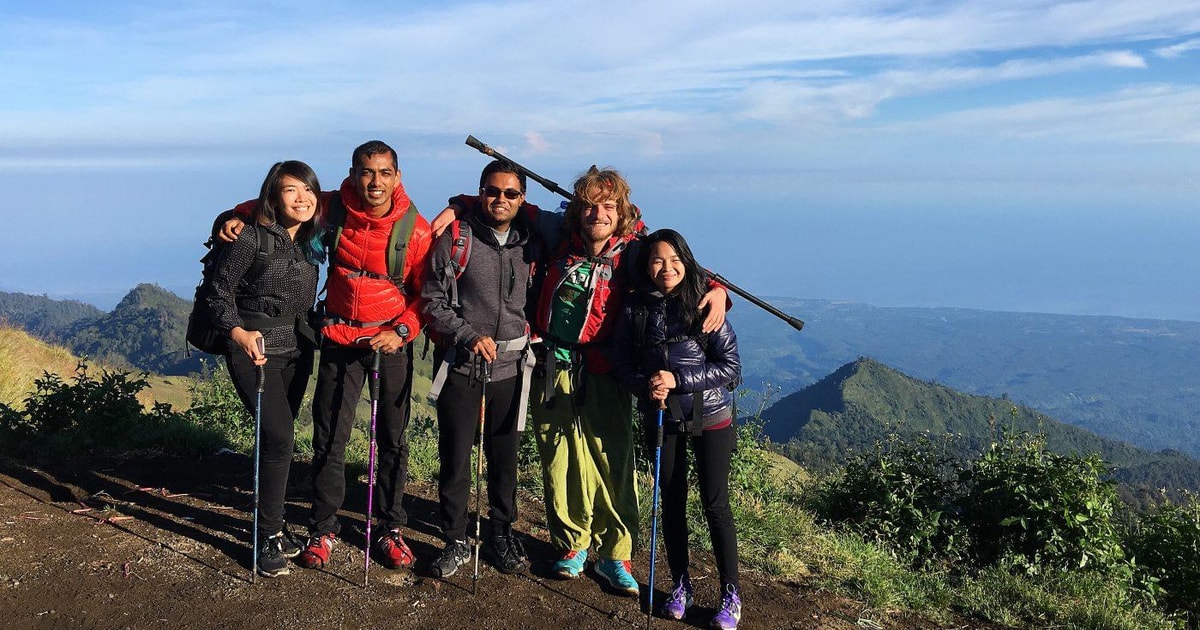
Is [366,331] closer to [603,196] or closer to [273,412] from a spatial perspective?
[273,412]

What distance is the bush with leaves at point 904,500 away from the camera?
796 cm

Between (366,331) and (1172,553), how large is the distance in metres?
7.53

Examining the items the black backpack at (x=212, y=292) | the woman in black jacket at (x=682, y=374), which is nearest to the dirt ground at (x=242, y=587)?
the woman in black jacket at (x=682, y=374)

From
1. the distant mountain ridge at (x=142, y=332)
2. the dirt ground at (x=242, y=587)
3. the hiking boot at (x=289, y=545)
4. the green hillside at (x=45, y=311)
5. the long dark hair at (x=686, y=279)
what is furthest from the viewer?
the green hillside at (x=45, y=311)

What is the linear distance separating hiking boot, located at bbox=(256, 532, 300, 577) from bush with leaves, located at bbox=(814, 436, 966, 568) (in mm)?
5161

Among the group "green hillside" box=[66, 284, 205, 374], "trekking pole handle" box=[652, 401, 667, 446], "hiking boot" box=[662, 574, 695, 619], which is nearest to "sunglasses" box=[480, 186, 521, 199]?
"trekking pole handle" box=[652, 401, 667, 446]

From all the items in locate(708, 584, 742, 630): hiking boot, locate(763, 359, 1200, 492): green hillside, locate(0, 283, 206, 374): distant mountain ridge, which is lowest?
locate(763, 359, 1200, 492): green hillside

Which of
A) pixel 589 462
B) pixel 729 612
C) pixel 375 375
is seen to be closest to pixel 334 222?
pixel 375 375

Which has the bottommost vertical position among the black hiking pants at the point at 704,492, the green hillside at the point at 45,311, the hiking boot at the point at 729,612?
the green hillside at the point at 45,311

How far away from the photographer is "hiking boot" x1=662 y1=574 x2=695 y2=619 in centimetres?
563

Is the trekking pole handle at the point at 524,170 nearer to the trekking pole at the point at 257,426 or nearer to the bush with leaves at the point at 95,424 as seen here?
the trekking pole at the point at 257,426

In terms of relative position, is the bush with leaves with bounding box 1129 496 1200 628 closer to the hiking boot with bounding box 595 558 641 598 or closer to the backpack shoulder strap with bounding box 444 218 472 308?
the hiking boot with bounding box 595 558 641 598

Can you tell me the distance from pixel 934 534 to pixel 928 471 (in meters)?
0.70

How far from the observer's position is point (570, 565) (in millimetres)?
6121
